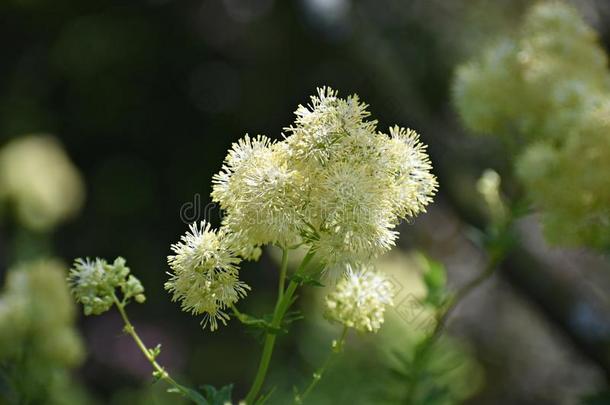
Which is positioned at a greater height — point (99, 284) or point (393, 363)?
point (393, 363)

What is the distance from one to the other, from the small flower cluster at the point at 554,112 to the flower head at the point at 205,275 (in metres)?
0.60

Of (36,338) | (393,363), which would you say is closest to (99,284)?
(36,338)

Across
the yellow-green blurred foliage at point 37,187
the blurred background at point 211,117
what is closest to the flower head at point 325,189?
the yellow-green blurred foliage at point 37,187

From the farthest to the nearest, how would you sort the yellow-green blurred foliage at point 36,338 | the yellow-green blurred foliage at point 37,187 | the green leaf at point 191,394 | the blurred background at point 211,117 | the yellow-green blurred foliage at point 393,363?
1. the blurred background at point 211,117
2. the yellow-green blurred foliage at point 37,187
3. the yellow-green blurred foliage at point 393,363
4. the yellow-green blurred foliage at point 36,338
5. the green leaf at point 191,394

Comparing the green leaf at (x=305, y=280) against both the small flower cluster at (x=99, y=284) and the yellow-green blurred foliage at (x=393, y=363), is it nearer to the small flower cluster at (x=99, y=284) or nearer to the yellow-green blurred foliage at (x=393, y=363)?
the yellow-green blurred foliage at (x=393, y=363)

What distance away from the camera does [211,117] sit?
3.84 metres

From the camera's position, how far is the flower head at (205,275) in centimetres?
82

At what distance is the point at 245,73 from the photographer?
3.91 m

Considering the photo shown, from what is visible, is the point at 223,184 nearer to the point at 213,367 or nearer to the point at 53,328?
the point at 53,328

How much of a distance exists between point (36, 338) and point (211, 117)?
272 centimetres

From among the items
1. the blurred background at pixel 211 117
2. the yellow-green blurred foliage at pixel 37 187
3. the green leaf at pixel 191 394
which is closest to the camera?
the green leaf at pixel 191 394

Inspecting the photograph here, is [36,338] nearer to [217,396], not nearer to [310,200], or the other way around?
[217,396]

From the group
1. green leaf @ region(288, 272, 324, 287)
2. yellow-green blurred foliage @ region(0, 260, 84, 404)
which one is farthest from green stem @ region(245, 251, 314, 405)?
yellow-green blurred foliage @ region(0, 260, 84, 404)

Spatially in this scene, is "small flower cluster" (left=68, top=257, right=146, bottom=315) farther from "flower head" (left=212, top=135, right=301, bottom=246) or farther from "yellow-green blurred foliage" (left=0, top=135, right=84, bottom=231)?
"yellow-green blurred foliage" (left=0, top=135, right=84, bottom=231)
